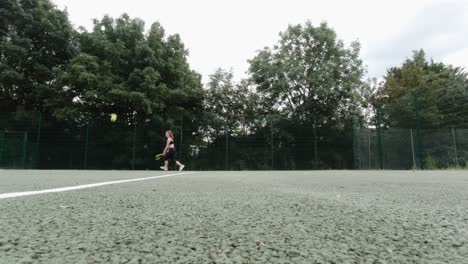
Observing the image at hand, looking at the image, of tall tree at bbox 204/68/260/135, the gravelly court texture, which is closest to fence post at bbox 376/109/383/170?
tall tree at bbox 204/68/260/135

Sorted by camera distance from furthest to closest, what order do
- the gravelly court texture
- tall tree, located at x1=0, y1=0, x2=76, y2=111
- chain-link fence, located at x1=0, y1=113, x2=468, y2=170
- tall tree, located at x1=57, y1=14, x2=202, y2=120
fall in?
tall tree, located at x1=0, y1=0, x2=76, y2=111, tall tree, located at x1=57, y1=14, x2=202, y2=120, chain-link fence, located at x1=0, y1=113, x2=468, y2=170, the gravelly court texture

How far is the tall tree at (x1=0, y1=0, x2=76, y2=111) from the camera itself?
1823cm

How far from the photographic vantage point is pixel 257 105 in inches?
822

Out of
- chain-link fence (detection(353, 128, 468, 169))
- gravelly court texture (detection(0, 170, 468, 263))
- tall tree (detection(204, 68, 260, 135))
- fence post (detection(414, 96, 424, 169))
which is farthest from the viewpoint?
tall tree (detection(204, 68, 260, 135))

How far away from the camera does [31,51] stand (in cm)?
1892

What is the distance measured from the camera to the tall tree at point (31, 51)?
18.2 meters

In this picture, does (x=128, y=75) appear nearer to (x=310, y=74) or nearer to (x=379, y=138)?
(x=310, y=74)

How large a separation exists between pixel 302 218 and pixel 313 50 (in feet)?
69.9

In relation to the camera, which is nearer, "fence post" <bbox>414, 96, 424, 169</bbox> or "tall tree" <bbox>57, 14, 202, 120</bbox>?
"fence post" <bbox>414, 96, 424, 169</bbox>

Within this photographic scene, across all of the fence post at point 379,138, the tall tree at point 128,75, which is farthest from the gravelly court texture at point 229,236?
the tall tree at point 128,75

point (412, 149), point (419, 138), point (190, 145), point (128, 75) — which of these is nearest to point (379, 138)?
point (412, 149)

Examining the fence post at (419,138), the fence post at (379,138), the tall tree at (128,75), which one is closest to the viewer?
the fence post at (419,138)

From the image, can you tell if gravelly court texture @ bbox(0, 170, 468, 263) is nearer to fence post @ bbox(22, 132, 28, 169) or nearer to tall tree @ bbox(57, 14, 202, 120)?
tall tree @ bbox(57, 14, 202, 120)

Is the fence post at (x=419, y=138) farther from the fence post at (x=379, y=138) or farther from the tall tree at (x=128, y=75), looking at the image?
the tall tree at (x=128, y=75)
